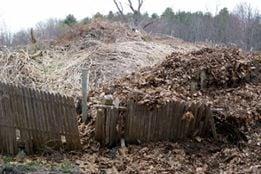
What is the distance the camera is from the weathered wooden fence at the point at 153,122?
680 cm

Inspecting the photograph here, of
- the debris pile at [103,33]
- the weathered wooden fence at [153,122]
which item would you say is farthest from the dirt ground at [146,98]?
the debris pile at [103,33]

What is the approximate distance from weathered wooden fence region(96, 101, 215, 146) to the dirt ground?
0.46 feet

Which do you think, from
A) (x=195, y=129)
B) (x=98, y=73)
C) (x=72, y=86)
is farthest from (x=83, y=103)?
(x=98, y=73)

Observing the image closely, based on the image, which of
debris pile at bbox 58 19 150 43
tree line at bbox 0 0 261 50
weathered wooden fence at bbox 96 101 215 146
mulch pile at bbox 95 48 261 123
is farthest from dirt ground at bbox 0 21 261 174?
tree line at bbox 0 0 261 50

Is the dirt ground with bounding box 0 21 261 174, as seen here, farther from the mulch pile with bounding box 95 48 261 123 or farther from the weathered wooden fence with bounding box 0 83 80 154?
the weathered wooden fence with bounding box 0 83 80 154

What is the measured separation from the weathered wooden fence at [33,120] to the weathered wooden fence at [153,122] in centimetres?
49

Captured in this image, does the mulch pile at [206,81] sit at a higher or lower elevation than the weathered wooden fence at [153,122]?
higher

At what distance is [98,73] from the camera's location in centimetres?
1187

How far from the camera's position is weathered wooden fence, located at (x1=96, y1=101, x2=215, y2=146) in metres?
6.80

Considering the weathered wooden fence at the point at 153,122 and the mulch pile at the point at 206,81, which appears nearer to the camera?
the weathered wooden fence at the point at 153,122

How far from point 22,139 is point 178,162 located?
2.19m

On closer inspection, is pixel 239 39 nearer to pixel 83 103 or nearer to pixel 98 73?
pixel 98 73

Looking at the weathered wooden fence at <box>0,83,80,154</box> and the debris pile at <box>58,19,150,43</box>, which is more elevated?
the debris pile at <box>58,19,150,43</box>

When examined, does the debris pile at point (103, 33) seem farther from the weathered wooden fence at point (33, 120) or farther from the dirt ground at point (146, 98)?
the weathered wooden fence at point (33, 120)
